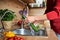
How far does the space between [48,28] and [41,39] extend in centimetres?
56

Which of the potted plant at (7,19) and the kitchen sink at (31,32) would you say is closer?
the kitchen sink at (31,32)

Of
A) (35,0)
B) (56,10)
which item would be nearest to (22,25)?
(56,10)

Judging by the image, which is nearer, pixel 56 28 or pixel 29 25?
pixel 56 28

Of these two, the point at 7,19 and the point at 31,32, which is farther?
the point at 7,19

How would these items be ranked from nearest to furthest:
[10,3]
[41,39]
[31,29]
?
[41,39]
[31,29]
[10,3]

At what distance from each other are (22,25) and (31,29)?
20cm

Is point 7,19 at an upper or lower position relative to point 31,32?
upper

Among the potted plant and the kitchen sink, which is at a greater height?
the potted plant

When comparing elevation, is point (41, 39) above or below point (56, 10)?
below

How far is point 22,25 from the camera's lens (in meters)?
2.44

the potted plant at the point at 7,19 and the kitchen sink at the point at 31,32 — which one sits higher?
the potted plant at the point at 7,19

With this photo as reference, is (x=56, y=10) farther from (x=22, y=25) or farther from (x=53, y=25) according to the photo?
(x=22, y=25)

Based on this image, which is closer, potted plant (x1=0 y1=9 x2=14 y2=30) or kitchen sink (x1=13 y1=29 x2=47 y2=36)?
kitchen sink (x1=13 y1=29 x2=47 y2=36)

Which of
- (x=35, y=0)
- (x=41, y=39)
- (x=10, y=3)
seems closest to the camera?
(x=41, y=39)
